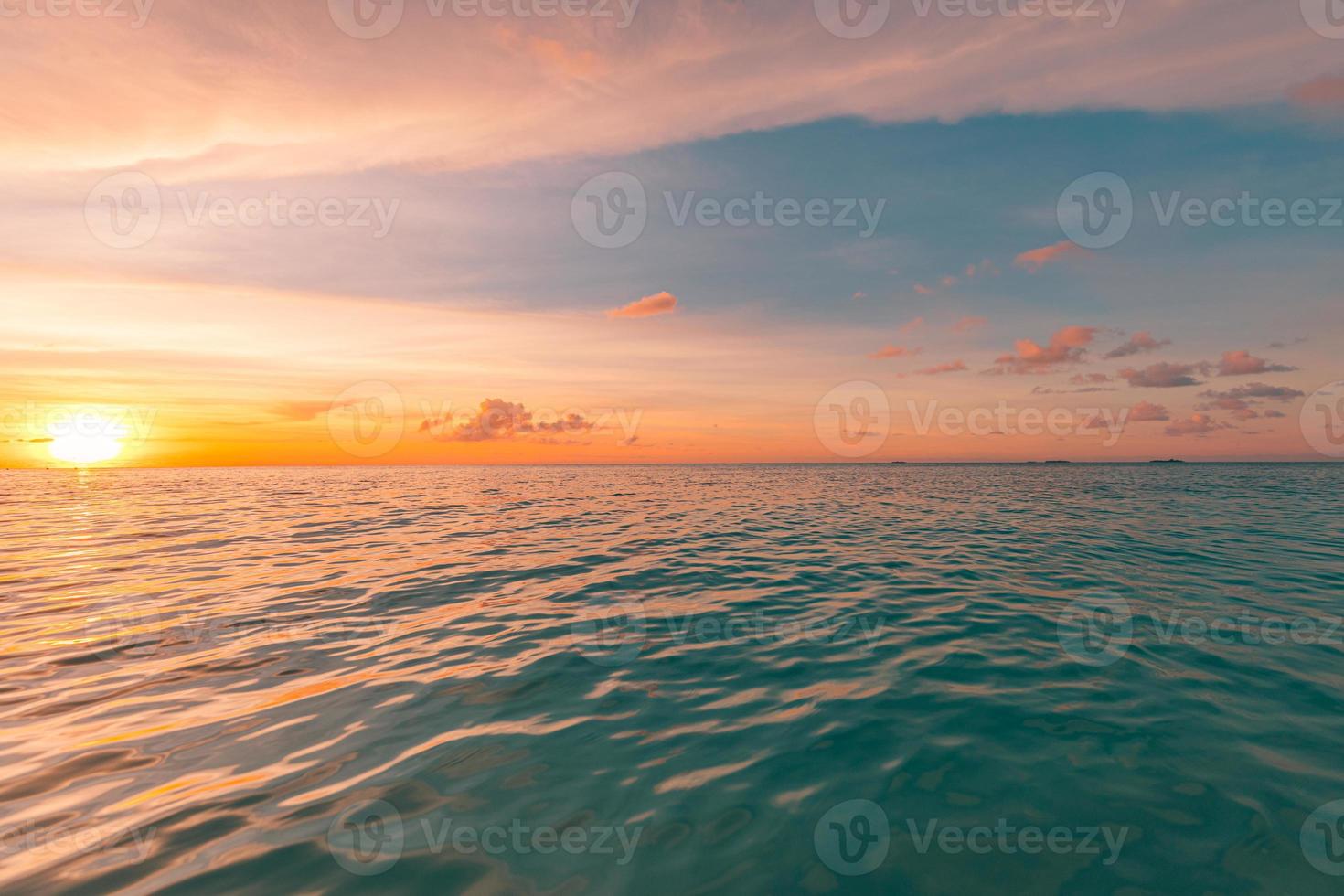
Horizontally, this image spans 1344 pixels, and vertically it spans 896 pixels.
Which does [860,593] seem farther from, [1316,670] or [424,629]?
[424,629]

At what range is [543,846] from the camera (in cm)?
479

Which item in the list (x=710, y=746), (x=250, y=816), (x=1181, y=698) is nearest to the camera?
(x=250, y=816)

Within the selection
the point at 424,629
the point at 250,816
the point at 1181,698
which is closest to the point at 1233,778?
the point at 1181,698

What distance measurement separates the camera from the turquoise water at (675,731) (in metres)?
4.59

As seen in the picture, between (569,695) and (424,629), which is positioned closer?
(569,695)

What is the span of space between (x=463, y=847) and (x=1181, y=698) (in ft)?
30.4

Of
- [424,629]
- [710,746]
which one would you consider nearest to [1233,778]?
[710,746]

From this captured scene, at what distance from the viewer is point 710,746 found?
6379 mm

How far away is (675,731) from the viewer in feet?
22.2

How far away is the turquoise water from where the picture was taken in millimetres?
4594

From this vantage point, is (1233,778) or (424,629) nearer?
(1233,778)

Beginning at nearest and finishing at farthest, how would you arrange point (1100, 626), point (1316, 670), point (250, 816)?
1. point (250, 816)
2. point (1316, 670)
3. point (1100, 626)

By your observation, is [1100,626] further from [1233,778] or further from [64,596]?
[64,596]

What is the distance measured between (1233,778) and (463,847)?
25.3 feet
